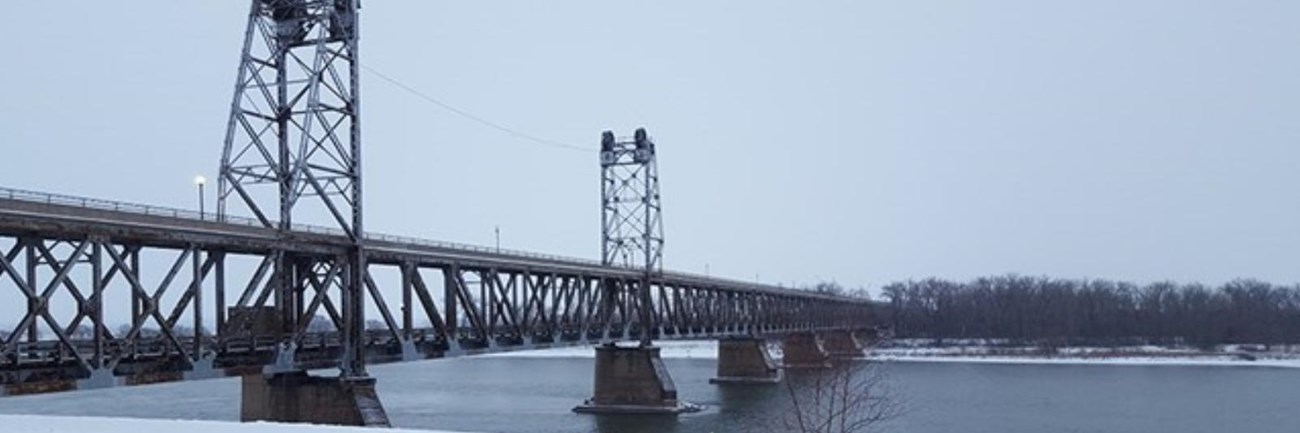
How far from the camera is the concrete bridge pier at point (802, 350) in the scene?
121062 mm

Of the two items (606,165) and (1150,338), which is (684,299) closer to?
(606,165)

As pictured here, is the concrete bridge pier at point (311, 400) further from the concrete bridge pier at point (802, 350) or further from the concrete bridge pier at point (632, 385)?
the concrete bridge pier at point (802, 350)

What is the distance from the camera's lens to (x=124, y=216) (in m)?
28.2

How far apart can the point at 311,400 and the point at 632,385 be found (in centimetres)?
3168

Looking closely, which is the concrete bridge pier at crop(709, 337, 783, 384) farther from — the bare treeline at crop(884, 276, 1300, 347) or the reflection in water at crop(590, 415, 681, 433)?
the bare treeline at crop(884, 276, 1300, 347)

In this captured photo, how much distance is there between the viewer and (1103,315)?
16262 cm

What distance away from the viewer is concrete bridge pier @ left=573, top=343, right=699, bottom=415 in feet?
215

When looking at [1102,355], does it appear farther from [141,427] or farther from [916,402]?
[141,427]

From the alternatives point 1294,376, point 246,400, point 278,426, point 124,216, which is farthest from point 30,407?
point 1294,376

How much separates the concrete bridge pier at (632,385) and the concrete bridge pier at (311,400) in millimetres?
27879

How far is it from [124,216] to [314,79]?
11.1 m

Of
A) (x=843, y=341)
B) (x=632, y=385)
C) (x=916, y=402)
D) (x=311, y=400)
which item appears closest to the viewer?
(x=311, y=400)

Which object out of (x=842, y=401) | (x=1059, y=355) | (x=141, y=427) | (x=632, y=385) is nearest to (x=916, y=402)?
(x=632, y=385)

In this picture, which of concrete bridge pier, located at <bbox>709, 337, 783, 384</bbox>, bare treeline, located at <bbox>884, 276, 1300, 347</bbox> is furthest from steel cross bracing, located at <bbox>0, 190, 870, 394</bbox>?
bare treeline, located at <bbox>884, 276, 1300, 347</bbox>
